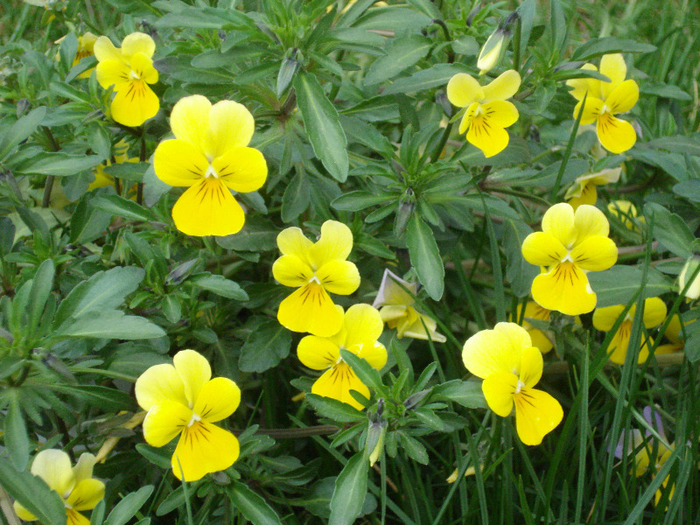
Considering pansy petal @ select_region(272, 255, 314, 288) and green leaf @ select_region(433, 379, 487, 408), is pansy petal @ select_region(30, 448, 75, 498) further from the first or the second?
green leaf @ select_region(433, 379, 487, 408)

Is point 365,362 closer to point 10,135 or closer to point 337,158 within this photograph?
point 337,158

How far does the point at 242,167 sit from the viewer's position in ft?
4.44

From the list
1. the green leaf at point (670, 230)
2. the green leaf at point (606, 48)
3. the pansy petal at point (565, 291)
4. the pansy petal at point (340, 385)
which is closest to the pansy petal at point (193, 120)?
the pansy petal at point (340, 385)

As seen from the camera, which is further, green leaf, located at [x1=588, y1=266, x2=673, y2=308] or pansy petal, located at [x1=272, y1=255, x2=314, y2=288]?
green leaf, located at [x1=588, y1=266, x2=673, y2=308]

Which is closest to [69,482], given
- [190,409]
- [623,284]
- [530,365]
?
[190,409]

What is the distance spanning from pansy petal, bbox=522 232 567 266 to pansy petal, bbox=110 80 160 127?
935 millimetres

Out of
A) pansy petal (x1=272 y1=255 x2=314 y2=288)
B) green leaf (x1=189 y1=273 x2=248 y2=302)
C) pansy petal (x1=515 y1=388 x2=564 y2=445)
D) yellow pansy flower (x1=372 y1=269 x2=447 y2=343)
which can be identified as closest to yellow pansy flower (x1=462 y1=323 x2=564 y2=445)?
pansy petal (x1=515 y1=388 x2=564 y2=445)

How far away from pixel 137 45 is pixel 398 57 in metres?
0.64

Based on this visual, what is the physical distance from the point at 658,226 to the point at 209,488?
1.16m

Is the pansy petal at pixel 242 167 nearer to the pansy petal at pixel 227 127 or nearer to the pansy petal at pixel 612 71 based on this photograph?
the pansy petal at pixel 227 127

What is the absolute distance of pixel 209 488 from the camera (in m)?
1.39

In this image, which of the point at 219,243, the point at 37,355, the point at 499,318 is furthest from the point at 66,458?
the point at 499,318

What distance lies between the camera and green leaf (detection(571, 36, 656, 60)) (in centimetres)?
164

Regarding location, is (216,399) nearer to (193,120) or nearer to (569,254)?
(193,120)
